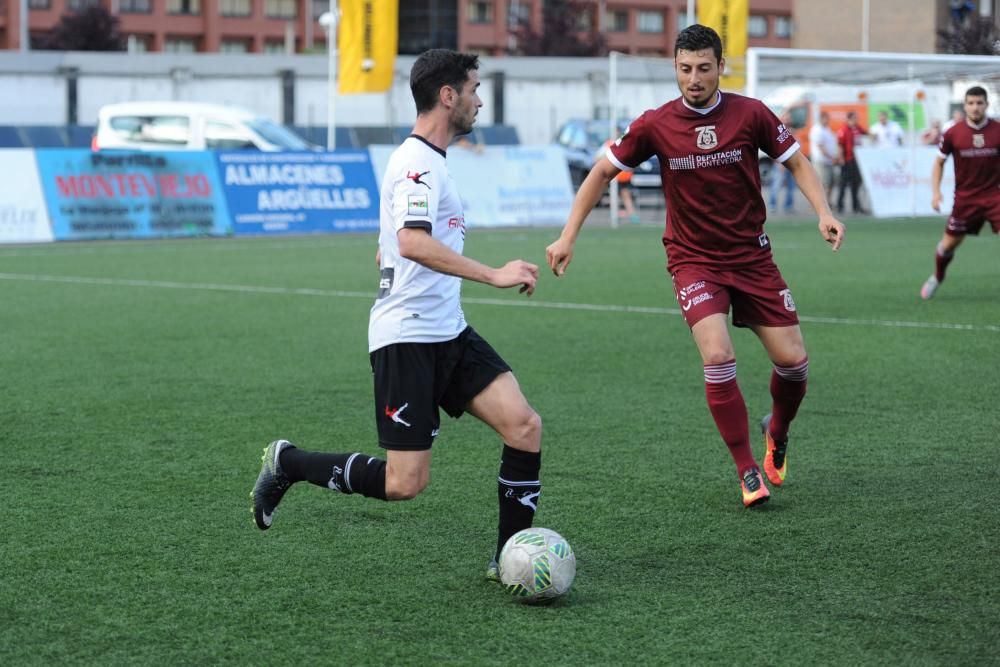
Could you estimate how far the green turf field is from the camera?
4.59 m

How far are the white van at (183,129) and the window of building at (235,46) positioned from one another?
57.0 meters

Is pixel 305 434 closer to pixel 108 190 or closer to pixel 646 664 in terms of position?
pixel 646 664

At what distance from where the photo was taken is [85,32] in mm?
70688

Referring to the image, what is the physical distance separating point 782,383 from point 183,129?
24084mm

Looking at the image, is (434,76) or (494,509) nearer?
(434,76)

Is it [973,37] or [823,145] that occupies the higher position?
[973,37]

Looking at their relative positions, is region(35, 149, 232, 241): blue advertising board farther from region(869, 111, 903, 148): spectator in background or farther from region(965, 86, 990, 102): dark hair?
region(869, 111, 903, 148): spectator in background

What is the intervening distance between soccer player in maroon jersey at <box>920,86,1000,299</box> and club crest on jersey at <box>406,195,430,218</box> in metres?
10.4

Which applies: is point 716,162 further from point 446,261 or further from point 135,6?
point 135,6

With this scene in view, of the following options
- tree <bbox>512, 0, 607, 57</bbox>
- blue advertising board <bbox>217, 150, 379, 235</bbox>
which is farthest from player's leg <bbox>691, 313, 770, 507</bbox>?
tree <bbox>512, 0, 607, 57</bbox>

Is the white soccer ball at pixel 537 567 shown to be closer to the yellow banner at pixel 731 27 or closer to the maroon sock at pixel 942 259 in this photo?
the maroon sock at pixel 942 259

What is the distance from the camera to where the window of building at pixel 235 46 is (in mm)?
85250

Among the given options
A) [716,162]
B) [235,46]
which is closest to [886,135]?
[716,162]

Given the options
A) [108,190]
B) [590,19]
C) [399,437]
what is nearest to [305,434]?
[399,437]
